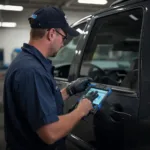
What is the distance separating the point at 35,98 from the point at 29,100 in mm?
35

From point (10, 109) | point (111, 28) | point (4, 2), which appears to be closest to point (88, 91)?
point (10, 109)

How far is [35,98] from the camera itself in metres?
1.49

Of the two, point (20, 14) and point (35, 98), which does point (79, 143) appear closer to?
point (35, 98)

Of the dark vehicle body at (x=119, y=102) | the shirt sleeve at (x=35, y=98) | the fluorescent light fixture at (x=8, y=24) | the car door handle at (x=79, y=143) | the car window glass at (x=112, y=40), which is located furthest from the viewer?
the fluorescent light fixture at (x=8, y=24)

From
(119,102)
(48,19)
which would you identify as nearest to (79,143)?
(119,102)

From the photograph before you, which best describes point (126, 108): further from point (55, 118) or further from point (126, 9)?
point (126, 9)

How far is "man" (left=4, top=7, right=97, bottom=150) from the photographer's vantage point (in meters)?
1.49

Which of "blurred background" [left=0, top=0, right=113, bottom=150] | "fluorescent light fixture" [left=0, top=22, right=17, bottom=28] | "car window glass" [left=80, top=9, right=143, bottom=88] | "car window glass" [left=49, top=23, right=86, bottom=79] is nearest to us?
"car window glass" [left=80, top=9, right=143, bottom=88]

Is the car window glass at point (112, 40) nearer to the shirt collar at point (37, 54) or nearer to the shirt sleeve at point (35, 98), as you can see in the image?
the shirt collar at point (37, 54)

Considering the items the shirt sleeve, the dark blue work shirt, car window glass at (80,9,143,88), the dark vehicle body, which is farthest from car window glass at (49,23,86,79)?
the shirt sleeve

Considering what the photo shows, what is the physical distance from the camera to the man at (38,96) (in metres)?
1.49

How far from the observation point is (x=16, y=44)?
17500mm

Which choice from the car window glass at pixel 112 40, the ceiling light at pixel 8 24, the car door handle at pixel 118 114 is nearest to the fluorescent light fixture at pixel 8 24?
the ceiling light at pixel 8 24

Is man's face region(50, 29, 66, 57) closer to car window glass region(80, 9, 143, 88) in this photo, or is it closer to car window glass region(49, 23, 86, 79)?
car window glass region(80, 9, 143, 88)
